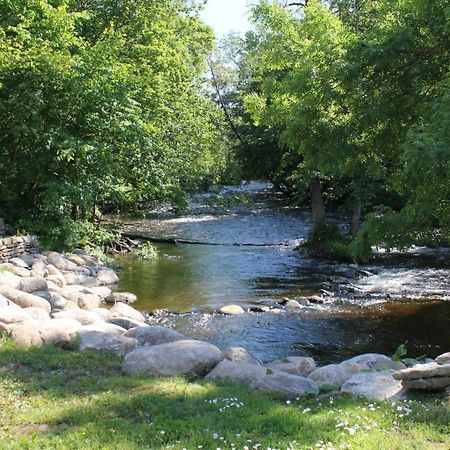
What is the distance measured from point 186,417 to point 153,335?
2.79 metres

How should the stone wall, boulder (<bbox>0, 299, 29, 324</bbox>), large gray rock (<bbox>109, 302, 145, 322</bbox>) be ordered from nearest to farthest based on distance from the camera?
boulder (<bbox>0, 299, 29, 324</bbox>) < large gray rock (<bbox>109, 302, 145, 322</bbox>) < the stone wall

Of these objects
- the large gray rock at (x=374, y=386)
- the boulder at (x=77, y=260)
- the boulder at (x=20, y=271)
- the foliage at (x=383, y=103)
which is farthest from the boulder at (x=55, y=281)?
the large gray rock at (x=374, y=386)

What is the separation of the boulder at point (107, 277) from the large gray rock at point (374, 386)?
8420mm

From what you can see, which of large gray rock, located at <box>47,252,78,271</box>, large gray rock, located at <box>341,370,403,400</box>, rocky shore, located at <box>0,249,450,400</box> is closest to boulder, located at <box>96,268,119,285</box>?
large gray rock, located at <box>47,252,78,271</box>

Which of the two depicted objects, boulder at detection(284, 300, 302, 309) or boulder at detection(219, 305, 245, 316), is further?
boulder at detection(284, 300, 302, 309)

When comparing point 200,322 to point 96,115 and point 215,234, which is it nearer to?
point 96,115

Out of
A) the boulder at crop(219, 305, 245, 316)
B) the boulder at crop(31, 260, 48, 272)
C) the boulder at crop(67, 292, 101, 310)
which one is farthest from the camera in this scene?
the boulder at crop(31, 260, 48, 272)

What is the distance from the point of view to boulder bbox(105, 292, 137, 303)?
11.1 metres

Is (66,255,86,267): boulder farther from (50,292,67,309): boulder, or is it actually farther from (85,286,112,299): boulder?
(50,292,67,309): boulder

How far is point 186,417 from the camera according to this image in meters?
4.21

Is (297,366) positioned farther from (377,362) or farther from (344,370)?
(377,362)

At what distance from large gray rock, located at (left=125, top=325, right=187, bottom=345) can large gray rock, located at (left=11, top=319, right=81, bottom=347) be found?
730 millimetres

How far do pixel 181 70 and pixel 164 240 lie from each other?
5920 mm

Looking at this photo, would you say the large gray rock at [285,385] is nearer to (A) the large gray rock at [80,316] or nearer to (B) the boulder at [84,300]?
(A) the large gray rock at [80,316]
